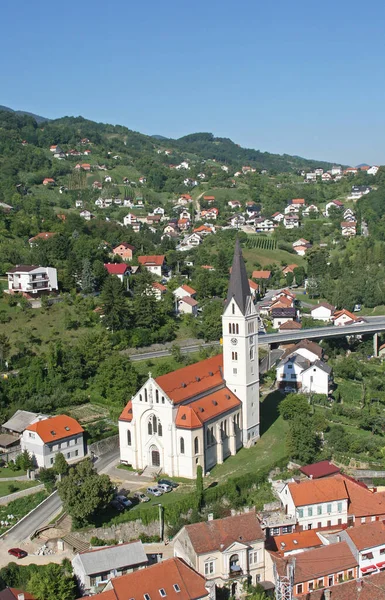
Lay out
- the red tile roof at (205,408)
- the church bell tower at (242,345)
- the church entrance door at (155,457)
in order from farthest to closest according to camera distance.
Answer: the church bell tower at (242,345) < the church entrance door at (155,457) < the red tile roof at (205,408)

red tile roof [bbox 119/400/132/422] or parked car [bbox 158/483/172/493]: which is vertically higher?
red tile roof [bbox 119/400/132/422]

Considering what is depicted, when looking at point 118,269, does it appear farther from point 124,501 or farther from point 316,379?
point 124,501

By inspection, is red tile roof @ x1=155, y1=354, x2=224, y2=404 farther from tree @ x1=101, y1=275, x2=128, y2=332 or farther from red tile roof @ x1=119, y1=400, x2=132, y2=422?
tree @ x1=101, y1=275, x2=128, y2=332

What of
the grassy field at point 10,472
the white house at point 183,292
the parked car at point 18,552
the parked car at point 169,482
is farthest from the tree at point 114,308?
the parked car at point 18,552

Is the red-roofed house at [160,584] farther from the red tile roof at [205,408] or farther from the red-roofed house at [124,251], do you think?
the red-roofed house at [124,251]

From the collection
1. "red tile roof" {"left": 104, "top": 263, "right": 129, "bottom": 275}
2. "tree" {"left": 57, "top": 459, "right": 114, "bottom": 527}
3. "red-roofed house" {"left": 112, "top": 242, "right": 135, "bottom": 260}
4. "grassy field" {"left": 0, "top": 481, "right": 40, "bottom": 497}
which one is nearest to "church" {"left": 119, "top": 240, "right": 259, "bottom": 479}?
"tree" {"left": 57, "top": 459, "right": 114, "bottom": 527}
